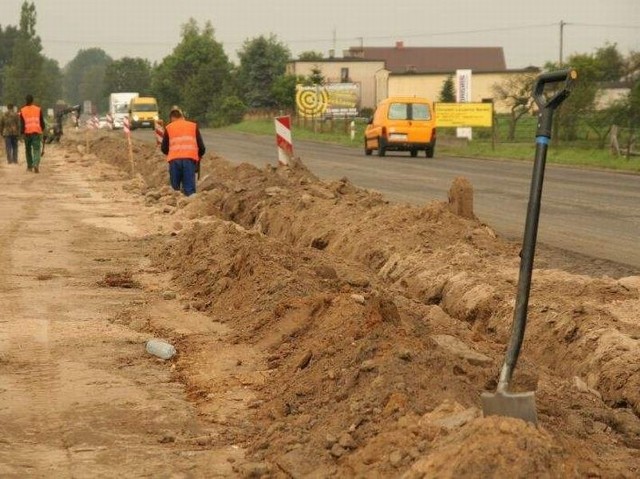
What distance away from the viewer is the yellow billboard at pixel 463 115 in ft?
169

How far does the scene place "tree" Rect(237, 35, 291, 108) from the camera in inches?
4254

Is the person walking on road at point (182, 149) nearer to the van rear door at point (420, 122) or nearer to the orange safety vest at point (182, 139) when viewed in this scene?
the orange safety vest at point (182, 139)

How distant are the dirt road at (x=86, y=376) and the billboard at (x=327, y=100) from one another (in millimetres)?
57973

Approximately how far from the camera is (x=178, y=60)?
120 metres

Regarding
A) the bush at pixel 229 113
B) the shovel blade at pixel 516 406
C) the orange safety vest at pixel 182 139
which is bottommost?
the bush at pixel 229 113

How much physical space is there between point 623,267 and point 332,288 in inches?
160

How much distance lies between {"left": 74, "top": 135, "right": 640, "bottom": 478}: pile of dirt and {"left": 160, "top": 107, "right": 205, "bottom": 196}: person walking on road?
5.53 metres

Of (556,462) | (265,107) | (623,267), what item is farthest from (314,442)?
(265,107)

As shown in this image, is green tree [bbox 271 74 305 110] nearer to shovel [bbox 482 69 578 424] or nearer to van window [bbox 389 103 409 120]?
van window [bbox 389 103 409 120]

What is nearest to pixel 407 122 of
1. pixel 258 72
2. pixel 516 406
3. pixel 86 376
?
pixel 86 376

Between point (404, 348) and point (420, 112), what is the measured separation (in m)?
35.1

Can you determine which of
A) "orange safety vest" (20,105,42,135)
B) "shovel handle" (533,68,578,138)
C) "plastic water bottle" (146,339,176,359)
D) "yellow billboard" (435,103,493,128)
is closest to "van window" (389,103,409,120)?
"yellow billboard" (435,103,493,128)

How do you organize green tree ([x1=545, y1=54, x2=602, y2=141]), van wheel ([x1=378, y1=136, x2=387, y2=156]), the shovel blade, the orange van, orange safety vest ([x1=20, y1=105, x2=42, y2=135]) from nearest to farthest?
the shovel blade < orange safety vest ([x1=20, y1=105, x2=42, y2=135]) < the orange van < van wheel ([x1=378, y1=136, x2=387, y2=156]) < green tree ([x1=545, y1=54, x2=602, y2=141])

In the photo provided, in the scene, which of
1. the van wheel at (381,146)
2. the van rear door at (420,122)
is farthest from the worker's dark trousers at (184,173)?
the van wheel at (381,146)
